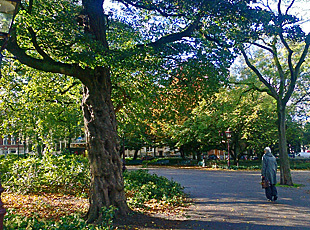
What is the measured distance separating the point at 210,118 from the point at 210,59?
73.3 ft

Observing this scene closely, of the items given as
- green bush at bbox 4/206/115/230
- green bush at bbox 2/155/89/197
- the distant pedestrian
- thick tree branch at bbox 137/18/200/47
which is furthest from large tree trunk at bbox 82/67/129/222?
the distant pedestrian

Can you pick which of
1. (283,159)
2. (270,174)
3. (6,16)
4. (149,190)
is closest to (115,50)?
(6,16)

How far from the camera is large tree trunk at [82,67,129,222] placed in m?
7.02

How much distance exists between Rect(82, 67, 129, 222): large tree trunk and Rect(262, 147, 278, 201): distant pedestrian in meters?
5.03

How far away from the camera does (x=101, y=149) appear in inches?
281

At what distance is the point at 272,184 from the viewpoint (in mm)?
9758

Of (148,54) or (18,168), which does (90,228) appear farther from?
(18,168)

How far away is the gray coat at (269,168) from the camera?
9.82 m

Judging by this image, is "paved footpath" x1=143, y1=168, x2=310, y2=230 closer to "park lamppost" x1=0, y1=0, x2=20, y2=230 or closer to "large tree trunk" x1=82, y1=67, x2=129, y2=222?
"large tree trunk" x1=82, y1=67, x2=129, y2=222

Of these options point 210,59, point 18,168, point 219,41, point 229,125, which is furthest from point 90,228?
point 229,125

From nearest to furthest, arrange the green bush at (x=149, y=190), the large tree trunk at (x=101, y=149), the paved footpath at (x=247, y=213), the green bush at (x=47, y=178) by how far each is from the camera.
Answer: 1. the paved footpath at (x=247, y=213)
2. the large tree trunk at (x=101, y=149)
3. the green bush at (x=149, y=190)
4. the green bush at (x=47, y=178)

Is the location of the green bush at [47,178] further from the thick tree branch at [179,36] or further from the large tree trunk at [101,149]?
the thick tree branch at [179,36]

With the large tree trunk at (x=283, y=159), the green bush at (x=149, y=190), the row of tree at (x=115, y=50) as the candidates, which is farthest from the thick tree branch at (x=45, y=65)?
the large tree trunk at (x=283, y=159)

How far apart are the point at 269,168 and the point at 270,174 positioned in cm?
24
